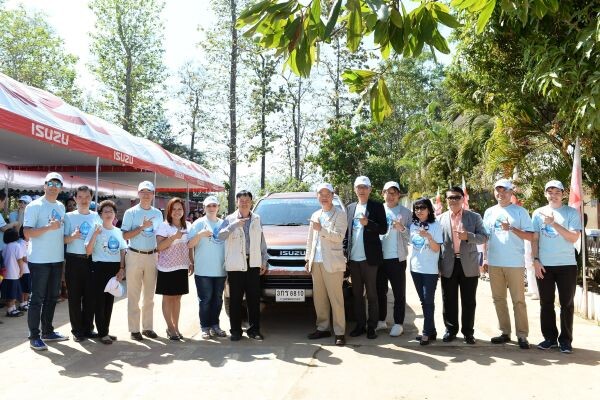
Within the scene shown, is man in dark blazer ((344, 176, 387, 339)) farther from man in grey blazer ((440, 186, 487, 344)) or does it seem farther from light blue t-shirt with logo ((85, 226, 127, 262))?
light blue t-shirt with logo ((85, 226, 127, 262))

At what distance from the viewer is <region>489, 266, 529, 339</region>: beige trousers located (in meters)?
5.41

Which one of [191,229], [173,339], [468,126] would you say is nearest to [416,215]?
[191,229]

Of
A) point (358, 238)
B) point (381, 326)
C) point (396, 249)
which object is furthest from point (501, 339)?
point (358, 238)

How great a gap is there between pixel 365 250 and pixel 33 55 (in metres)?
33.9

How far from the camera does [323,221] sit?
5758 mm

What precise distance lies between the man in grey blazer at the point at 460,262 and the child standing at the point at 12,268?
5962 millimetres

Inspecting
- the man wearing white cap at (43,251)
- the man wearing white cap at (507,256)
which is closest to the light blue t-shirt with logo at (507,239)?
the man wearing white cap at (507,256)

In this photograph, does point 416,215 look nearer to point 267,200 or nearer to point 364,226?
point 364,226

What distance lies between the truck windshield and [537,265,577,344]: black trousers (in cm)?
293

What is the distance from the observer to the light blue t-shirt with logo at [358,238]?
19.0 feet

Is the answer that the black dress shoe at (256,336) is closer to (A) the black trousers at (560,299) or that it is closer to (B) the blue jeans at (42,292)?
(B) the blue jeans at (42,292)

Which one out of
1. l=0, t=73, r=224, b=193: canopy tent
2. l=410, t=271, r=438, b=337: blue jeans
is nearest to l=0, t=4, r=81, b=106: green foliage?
l=0, t=73, r=224, b=193: canopy tent

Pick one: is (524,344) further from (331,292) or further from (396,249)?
(331,292)

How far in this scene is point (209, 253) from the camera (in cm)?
588
